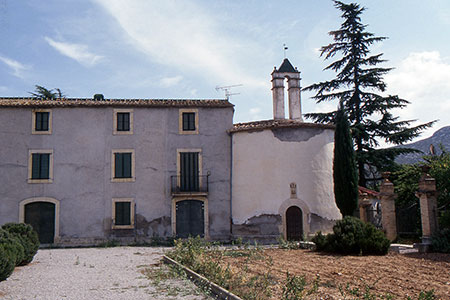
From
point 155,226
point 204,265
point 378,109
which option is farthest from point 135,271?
point 378,109

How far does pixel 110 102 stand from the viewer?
78.6ft

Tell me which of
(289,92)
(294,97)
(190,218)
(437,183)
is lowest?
(190,218)

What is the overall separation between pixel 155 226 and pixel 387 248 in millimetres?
12288

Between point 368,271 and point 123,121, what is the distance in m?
16.6

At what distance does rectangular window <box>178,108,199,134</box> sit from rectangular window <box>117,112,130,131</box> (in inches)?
113

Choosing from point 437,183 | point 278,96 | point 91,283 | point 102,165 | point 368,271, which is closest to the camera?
point 91,283

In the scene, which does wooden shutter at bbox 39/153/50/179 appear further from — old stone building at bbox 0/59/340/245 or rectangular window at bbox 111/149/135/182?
rectangular window at bbox 111/149/135/182

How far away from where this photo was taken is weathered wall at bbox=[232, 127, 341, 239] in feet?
74.9

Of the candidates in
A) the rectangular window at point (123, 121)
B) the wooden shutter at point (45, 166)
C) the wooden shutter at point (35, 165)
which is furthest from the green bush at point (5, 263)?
the rectangular window at point (123, 121)

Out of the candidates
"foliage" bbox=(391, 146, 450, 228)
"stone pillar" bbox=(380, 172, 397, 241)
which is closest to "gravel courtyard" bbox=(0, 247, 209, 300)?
"stone pillar" bbox=(380, 172, 397, 241)

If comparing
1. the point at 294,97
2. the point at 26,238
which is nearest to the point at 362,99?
the point at 294,97

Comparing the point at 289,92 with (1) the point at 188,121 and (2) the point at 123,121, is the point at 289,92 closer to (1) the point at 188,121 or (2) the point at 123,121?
(1) the point at 188,121

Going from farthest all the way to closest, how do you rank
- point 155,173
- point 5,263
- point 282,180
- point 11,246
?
point 155,173 < point 282,180 < point 11,246 < point 5,263

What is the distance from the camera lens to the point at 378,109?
2912 cm
